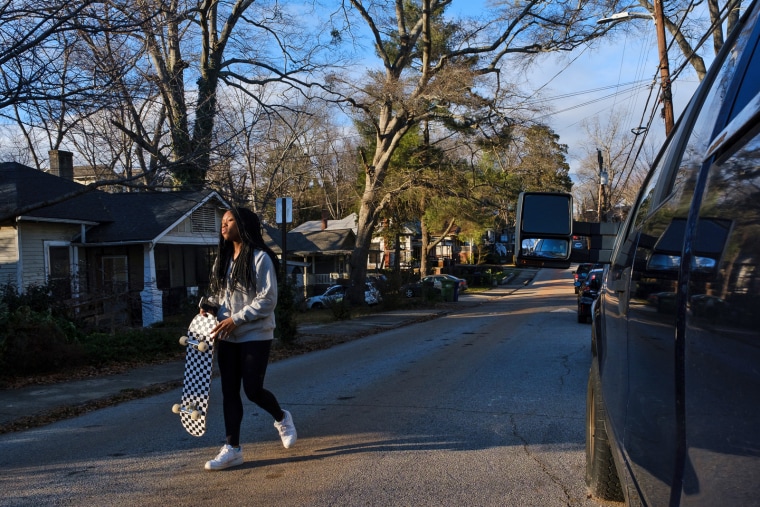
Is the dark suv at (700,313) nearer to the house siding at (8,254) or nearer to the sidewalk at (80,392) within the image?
the sidewalk at (80,392)

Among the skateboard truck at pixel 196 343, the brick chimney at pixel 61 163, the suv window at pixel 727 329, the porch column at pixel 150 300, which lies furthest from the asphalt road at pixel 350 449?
the brick chimney at pixel 61 163

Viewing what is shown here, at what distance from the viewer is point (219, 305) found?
490 cm

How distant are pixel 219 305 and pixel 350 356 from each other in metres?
7.40

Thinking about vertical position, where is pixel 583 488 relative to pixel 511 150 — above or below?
below

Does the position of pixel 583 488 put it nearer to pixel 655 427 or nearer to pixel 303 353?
pixel 655 427

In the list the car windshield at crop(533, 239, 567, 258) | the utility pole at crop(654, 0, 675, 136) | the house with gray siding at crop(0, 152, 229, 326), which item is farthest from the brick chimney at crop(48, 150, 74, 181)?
the car windshield at crop(533, 239, 567, 258)

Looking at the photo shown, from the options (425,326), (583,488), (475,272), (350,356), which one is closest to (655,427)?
(583,488)

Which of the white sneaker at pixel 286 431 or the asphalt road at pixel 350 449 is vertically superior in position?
the white sneaker at pixel 286 431

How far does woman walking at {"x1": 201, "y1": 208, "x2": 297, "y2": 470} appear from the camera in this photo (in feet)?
15.6

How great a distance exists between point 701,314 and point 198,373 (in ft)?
13.0

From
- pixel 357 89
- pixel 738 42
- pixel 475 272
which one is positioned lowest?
pixel 475 272

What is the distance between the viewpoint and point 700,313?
5.59 feet

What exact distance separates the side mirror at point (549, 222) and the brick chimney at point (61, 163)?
20.8 meters

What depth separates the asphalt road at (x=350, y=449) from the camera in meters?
4.47
